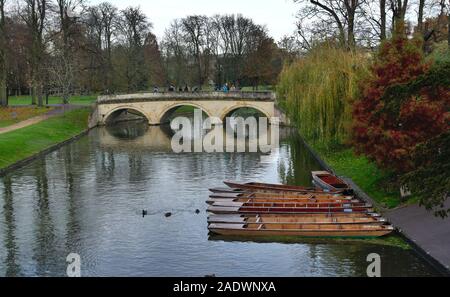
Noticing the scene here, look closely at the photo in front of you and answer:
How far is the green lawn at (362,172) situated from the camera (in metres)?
25.5

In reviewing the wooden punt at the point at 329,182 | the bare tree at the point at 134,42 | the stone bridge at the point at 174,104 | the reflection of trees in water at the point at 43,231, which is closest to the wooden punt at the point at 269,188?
the wooden punt at the point at 329,182

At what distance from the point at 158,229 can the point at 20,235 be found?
548cm

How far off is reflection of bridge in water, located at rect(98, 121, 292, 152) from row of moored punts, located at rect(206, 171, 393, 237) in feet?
72.0

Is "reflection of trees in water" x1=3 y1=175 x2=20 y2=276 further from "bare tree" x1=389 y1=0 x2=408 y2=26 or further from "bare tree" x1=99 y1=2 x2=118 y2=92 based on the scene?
"bare tree" x1=99 y1=2 x2=118 y2=92

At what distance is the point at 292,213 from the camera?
23781 millimetres

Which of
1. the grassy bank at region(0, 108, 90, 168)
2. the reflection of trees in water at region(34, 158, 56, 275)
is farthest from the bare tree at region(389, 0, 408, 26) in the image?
the grassy bank at region(0, 108, 90, 168)

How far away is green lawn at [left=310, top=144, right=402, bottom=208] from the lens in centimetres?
2547

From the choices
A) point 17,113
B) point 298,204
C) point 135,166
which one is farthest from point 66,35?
point 298,204

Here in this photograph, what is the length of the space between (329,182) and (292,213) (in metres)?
6.95

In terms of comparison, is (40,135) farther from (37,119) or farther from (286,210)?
(286,210)

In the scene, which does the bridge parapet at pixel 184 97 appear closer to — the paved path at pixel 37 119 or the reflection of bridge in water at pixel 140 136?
the reflection of bridge in water at pixel 140 136

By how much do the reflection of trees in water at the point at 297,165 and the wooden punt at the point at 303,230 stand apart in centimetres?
1112

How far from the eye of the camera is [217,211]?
24.7 metres

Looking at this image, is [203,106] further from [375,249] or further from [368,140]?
[375,249]
